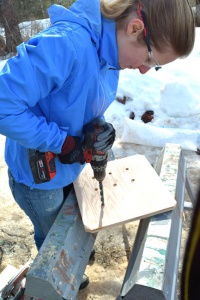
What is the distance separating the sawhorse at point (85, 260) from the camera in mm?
1658

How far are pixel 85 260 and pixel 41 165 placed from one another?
2.11ft

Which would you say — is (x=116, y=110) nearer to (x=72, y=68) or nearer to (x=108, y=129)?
(x=108, y=129)

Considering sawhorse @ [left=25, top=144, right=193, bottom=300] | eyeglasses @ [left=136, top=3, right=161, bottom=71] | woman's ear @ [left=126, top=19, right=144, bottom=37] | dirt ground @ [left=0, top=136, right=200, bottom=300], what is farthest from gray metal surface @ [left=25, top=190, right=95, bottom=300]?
woman's ear @ [left=126, top=19, right=144, bottom=37]

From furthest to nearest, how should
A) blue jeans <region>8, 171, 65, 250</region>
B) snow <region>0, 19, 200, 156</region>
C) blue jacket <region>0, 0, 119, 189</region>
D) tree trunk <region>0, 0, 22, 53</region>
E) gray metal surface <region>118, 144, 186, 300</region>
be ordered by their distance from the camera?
tree trunk <region>0, 0, 22, 53</region>, snow <region>0, 19, 200, 156</region>, blue jeans <region>8, 171, 65, 250</region>, gray metal surface <region>118, 144, 186, 300</region>, blue jacket <region>0, 0, 119, 189</region>

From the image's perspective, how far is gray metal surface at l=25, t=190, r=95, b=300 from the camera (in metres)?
1.70

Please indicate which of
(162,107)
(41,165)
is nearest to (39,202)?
(41,165)

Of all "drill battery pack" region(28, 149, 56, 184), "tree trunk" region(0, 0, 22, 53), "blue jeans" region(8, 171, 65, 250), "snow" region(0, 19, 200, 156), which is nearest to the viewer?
"drill battery pack" region(28, 149, 56, 184)

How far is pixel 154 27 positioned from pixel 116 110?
342cm

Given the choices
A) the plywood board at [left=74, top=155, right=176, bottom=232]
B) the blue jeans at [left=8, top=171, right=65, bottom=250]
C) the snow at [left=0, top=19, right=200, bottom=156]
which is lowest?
the snow at [left=0, top=19, right=200, bottom=156]

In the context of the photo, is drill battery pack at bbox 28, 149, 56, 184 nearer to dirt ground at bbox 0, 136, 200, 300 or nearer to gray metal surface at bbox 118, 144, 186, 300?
gray metal surface at bbox 118, 144, 186, 300

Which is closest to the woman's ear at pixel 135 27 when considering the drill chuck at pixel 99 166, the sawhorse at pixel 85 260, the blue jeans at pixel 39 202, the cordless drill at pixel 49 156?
the cordless drill at pixel 49 156

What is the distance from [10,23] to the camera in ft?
26.9

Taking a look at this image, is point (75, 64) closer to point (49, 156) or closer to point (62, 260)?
point (49, 156)

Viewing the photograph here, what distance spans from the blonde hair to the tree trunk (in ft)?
23.8
